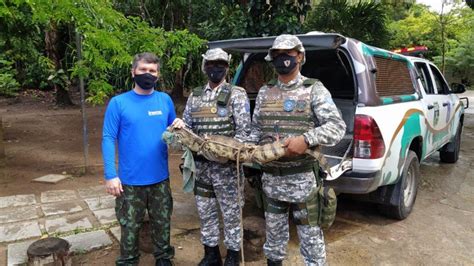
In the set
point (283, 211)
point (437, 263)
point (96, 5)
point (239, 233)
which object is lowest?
point (437, 263)

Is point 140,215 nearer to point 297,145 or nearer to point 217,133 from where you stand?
point 217,133

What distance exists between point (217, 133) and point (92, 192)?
2.71 metres

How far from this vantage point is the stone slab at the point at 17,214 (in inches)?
161

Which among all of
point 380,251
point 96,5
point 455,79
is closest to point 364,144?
point 380,251

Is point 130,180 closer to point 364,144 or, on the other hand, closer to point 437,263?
point 364,144

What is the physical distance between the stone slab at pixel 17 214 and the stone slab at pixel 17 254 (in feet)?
2.11

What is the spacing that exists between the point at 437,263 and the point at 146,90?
2674 mm

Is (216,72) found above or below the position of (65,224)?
above

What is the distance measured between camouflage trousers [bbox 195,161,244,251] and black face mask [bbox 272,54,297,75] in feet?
2.64

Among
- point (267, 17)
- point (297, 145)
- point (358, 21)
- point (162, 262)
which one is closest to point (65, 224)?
point (162, 262)

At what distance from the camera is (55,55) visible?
12.8 m

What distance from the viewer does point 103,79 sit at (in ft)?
16.1

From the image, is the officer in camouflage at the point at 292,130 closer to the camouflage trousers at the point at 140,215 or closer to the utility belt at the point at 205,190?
the utility belt at the point at 205,190

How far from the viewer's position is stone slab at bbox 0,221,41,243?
144 inches
